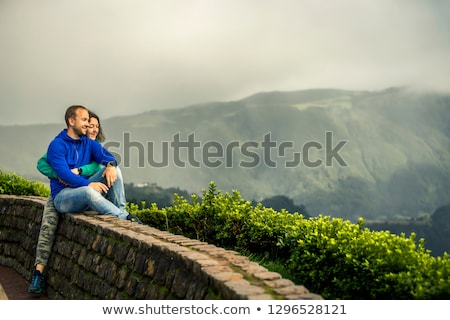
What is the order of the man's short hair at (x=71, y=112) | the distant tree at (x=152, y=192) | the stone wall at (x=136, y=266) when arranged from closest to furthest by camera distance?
the stone wall at (x=136, y=266)
the man's short hair at (x=71, y=112)
the distant tree at (x=152, y=192)

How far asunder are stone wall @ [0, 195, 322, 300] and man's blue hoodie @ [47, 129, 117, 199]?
463mm

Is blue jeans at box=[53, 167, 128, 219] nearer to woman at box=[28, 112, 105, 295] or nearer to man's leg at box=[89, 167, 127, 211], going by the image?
man's leg at box=[89, 167, 127, 211]

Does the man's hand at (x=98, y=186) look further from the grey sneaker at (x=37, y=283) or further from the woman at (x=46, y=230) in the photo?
the grey sneaker at (x=37, y=283)

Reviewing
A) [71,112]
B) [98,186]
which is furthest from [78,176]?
[71,112]

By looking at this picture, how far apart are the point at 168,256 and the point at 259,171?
61537 millimetres

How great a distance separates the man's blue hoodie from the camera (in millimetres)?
6508

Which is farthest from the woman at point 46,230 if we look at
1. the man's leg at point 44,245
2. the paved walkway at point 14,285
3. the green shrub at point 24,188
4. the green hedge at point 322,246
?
the green shrub at point 24,188

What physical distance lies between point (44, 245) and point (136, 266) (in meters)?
2.34

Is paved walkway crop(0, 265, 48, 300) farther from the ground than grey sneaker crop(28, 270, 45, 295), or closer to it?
closer to it

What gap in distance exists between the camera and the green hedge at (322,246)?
4328 millimetres

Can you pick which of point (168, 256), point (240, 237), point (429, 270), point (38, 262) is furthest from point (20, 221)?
point (429, 270)

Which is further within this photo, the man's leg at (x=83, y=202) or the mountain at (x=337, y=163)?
the mountain at (x=337, y=163)

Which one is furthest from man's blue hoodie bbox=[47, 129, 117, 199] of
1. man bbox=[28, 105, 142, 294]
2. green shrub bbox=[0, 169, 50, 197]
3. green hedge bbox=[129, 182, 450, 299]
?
green shrub bbox=[0, 169, 50, 197]
